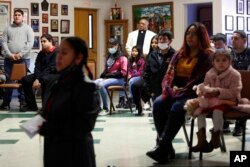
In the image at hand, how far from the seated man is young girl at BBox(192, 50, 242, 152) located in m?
3.36

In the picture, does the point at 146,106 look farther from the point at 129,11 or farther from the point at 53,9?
the point at 129,11

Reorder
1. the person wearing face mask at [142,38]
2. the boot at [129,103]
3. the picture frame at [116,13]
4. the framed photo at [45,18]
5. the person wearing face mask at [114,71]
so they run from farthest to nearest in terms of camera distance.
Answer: the picture frame at [116,13] → the framed photo at [45,18] → the person wearing face mask at [142,38] → the boot at [129,103] → the person wearing face mask at [114,71]

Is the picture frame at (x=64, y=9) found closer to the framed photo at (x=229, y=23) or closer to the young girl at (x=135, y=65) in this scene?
the framed photo at (x=229, y=23)

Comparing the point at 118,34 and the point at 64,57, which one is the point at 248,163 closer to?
the point at 64,57

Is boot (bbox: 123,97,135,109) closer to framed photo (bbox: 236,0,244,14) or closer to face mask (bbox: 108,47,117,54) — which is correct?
face mask (bbox: 108,47,117,54)

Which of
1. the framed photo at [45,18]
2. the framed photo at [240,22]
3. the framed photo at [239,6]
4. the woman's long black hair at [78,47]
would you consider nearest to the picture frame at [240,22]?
the framed photo at [240,22]

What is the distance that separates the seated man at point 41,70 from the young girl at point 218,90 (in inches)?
132

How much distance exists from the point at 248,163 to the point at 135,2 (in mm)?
9084

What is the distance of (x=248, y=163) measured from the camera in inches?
143

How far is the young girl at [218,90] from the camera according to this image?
13.1 feet

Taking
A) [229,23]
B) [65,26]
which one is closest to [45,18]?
[65,26]

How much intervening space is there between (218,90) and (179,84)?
42 cm

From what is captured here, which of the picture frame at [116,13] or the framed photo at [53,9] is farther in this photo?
the picture frame at [116,13]

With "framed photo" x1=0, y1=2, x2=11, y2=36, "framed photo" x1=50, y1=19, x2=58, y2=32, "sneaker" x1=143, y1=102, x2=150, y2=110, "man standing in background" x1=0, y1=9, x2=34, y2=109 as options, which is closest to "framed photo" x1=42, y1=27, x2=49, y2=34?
"framed photo" x1=50, y1=19, x2=58, y2=32
